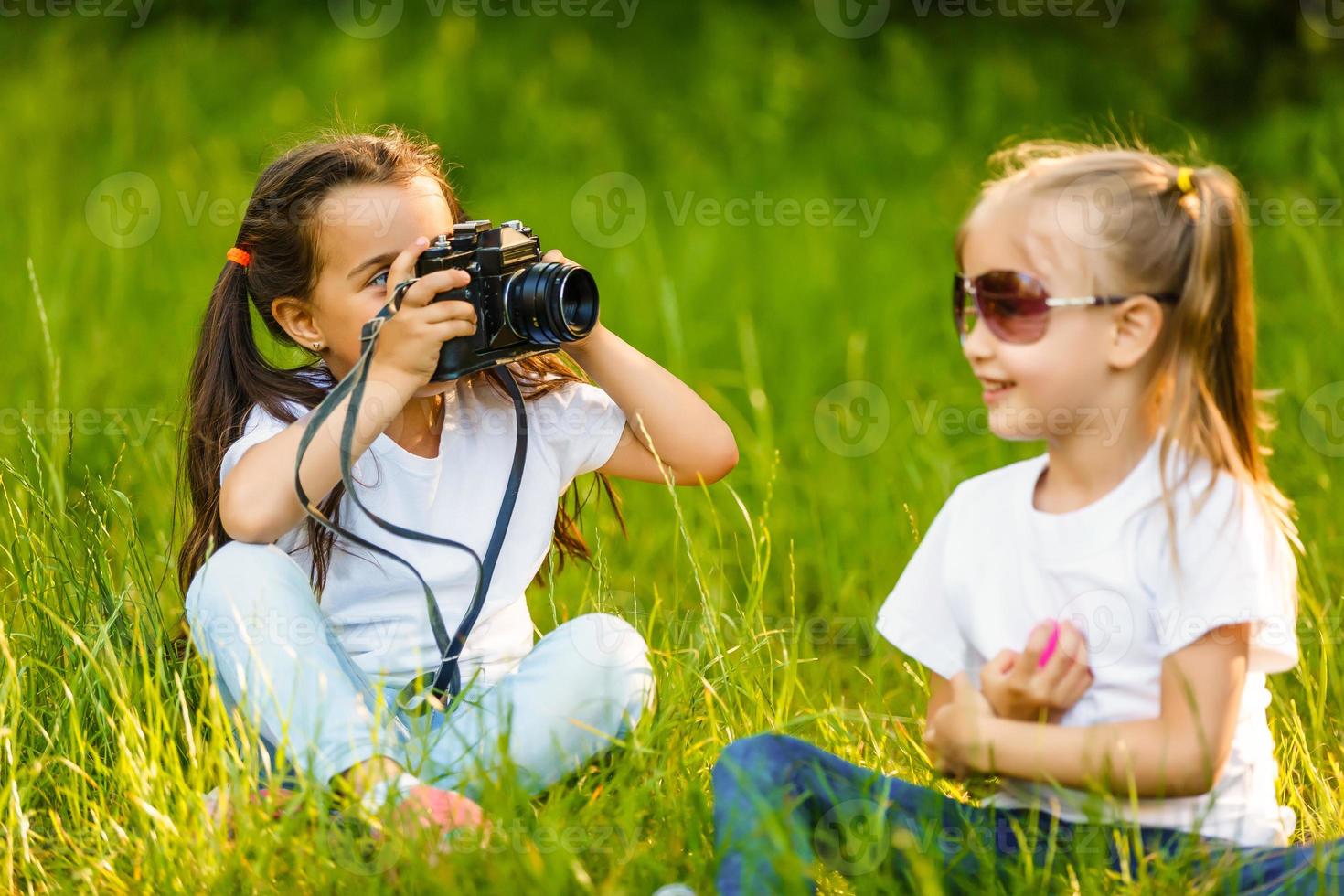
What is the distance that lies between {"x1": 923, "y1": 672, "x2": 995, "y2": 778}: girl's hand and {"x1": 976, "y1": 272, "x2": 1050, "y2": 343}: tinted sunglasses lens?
395 mm

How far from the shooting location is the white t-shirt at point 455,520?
221 cm

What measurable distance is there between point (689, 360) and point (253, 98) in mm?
3376

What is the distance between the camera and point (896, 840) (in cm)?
164

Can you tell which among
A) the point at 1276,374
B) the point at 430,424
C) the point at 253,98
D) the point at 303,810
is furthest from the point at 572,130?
the point at 303,810

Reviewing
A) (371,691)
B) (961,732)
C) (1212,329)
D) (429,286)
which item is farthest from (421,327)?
(1212,329)

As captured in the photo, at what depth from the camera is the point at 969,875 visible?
5.78 ft

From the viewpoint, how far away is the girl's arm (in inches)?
61.7

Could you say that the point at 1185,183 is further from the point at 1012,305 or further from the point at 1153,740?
the point at 1153,740

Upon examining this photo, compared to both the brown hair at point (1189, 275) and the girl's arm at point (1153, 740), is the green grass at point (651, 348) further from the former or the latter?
the brown hair at point (1189, 275)

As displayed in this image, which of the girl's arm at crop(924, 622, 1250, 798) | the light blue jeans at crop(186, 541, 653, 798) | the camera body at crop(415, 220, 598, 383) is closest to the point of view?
the girl's arm at crop(924, 622, 1250, 798)

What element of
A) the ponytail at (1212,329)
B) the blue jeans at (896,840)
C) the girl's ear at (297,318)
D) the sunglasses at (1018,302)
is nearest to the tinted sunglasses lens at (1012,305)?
the sunglasses at (1018,302)

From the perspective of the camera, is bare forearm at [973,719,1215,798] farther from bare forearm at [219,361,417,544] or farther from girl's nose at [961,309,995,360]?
bare forearm at [219,361,417,544]

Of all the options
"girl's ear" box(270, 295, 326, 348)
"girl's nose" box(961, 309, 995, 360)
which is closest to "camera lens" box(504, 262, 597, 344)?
"girl's ear" box(270, 295, 326, 348)

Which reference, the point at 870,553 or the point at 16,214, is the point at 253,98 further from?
the point at 870,553
